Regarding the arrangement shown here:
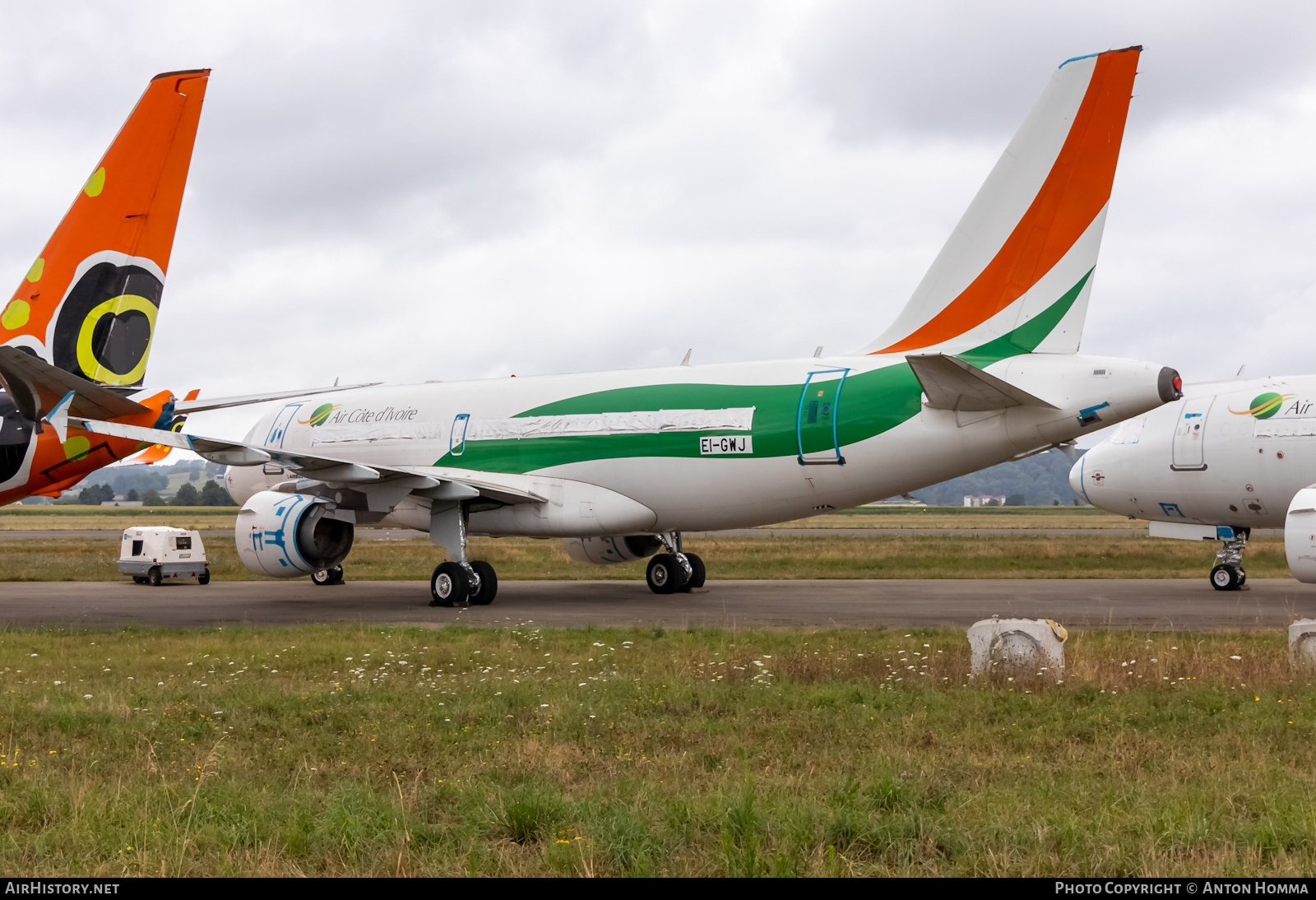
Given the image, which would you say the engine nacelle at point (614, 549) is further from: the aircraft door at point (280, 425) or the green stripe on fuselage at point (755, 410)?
the aircraft door at point (280, 425)

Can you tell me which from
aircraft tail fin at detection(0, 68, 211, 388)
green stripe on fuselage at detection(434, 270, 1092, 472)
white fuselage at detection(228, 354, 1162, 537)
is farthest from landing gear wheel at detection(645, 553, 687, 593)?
aircraft tail fin at detection(0, 68, 211, 388)

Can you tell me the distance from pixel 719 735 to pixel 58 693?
575cm

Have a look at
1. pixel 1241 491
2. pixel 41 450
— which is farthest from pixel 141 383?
pixel 1241 491

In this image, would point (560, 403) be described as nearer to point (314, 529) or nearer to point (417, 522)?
point (417, 522)

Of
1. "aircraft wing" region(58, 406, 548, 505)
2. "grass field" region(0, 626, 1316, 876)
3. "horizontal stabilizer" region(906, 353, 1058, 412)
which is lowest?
"grass field" region(0, 626, 1316, 876)

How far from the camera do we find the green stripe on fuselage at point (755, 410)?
16297mm

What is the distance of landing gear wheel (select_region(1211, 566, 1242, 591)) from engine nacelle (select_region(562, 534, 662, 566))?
1027cm

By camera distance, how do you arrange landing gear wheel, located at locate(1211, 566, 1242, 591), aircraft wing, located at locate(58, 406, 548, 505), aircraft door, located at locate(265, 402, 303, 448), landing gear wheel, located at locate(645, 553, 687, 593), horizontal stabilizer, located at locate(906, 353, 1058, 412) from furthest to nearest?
aircraft door, located at locate(265, 402, 303, 448)
landing gear wheel, located at locate(645, 553, 687, 593)
landing gear wheel, located at locate(1211, 566, 1242, 591)
horizontal stabilizer, located at locate(906, 353, 1058, 412)
aircraft wing, located at locate(58, 406, 548, 505)

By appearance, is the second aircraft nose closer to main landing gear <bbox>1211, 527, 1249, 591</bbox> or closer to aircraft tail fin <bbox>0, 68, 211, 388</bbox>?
main landing gear <bbox>1211, 527, 1249, 591</bbox>

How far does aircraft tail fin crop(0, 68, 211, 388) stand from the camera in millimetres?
12961

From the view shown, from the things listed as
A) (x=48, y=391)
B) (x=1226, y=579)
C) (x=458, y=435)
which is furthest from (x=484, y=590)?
(x=1226, y=579)

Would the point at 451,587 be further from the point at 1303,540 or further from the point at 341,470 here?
the point at 1303,540

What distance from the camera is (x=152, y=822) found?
5559 millimetres

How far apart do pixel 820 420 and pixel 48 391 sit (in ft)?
33.4
